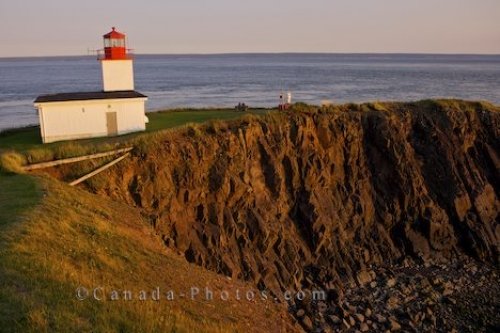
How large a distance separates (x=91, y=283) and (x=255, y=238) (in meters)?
11.4

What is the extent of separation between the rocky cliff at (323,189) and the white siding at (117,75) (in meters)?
8.59

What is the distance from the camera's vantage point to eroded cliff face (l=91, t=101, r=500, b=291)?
18031 mm

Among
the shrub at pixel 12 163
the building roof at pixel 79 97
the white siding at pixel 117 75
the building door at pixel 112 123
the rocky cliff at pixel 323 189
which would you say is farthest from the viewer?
the white siding at pixel 117 75

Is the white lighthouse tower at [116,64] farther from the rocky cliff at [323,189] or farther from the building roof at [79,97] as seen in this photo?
the rocky cliff at [323,189]

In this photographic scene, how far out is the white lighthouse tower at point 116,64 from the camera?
26.2 m

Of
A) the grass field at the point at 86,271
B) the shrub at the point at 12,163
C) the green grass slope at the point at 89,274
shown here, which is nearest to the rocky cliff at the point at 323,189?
the shrub at the point at 12,163

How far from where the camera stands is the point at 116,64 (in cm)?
2625

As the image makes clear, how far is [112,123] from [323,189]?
10.7 metres

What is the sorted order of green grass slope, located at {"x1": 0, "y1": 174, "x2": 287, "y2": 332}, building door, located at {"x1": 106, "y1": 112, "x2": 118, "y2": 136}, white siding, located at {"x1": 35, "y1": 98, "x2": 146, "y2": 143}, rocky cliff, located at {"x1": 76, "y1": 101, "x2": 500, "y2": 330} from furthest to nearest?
building door, located at {"x1": 106, "y1": 112, "x2": 118, "y2": 136} < white siding, located at {"x1": 35, "y1": 98, "x2": 146, "y2": 143} < rocky cliff, located at {"x1": 76, "y1": 101, "x2": 500, "y2": 330} < green grass slope, located at {"x1": 0, "y1": 174, "x2": 287, "y2": 332}

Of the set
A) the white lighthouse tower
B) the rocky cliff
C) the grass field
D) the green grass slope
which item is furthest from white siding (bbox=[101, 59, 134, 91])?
the green grass slope

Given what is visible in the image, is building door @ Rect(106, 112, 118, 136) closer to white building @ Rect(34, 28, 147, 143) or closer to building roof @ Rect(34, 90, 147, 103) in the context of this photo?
white building @ Rect(34, 28, 147, 143)

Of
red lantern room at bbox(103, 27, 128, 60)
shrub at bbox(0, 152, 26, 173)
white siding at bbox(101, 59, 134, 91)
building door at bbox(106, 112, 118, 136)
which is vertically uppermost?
red lantern room at bbox(103, 27, 128, 60)

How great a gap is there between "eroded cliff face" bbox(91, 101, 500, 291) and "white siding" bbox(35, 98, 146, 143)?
4.26 metres

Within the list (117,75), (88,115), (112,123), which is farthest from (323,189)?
(117,75)
